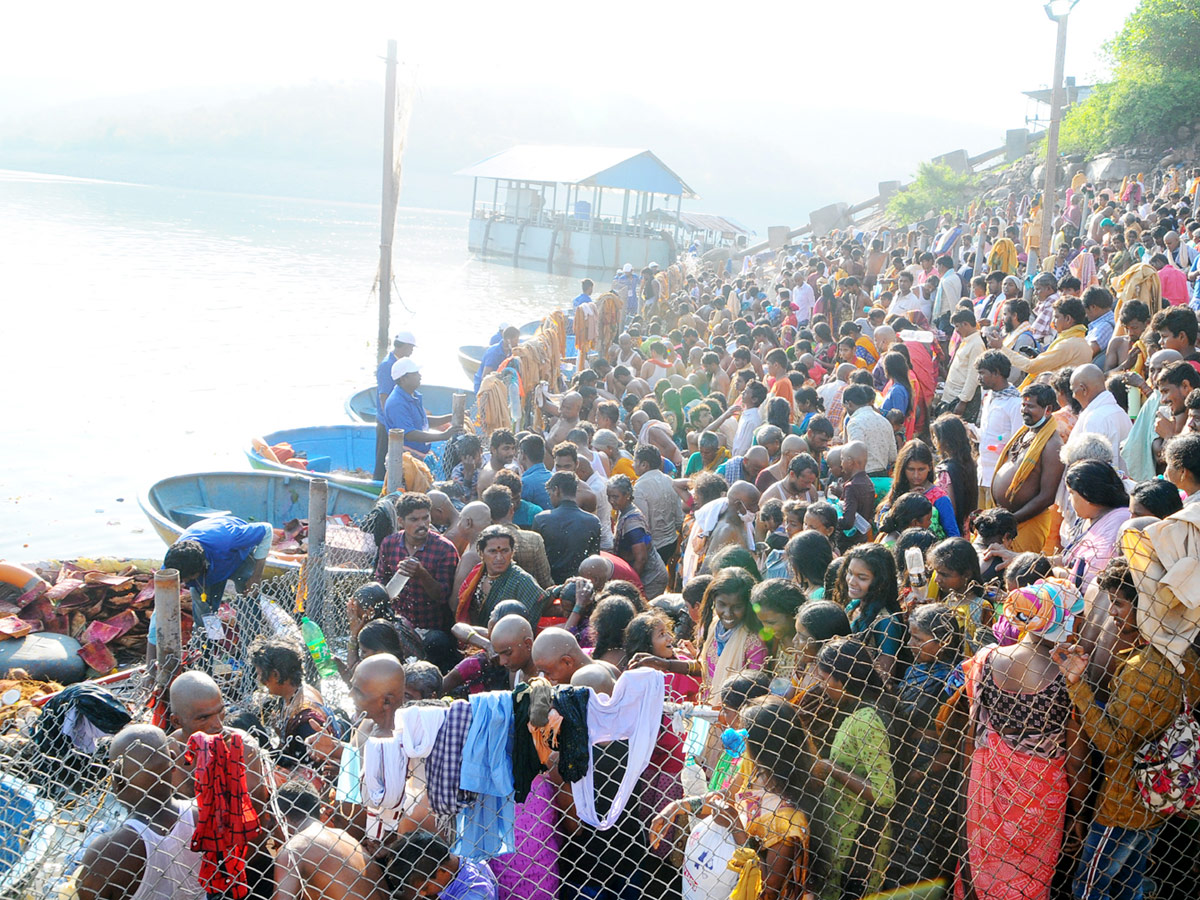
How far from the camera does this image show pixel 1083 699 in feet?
11.1

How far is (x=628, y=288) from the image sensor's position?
21922 mm

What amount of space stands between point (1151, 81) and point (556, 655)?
29086mm

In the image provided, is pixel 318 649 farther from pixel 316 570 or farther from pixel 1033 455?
pixel 1033 455

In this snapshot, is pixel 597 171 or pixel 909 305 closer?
pixel 909 305

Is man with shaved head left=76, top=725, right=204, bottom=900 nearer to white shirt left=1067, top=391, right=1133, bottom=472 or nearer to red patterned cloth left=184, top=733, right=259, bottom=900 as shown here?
red patterned cloth left=184, top=733, right=259, bottom=900

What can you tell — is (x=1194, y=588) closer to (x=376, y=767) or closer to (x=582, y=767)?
(x=582, y=767)

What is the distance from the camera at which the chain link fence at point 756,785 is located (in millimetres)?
3236

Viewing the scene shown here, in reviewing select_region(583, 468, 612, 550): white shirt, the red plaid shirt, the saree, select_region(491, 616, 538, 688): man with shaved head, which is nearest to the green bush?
select_region(583, 468, 612, 550): white shirt

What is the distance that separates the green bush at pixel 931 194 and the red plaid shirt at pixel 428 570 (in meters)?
31.1

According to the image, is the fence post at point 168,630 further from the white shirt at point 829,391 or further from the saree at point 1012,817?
the white shirt at point 829,391

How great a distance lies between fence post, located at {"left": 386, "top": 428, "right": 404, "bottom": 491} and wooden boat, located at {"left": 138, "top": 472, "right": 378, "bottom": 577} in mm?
3367

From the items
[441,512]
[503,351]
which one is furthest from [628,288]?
[441,512]

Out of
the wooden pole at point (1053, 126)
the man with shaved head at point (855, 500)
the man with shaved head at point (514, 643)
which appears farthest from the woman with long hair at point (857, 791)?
Result: the wooden pole at point (1053, 126)

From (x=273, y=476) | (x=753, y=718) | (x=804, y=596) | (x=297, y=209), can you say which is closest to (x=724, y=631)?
(x=804, y=596)
